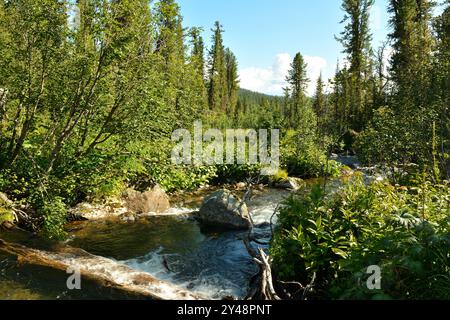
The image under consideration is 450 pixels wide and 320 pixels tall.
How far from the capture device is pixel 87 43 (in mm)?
8180

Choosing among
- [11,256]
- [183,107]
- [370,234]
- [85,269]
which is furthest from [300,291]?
[183,107]

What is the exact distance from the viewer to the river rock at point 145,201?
11.0 m

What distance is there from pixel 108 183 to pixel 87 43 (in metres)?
3.61

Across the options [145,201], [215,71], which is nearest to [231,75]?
[215,71]

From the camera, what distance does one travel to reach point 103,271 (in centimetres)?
621

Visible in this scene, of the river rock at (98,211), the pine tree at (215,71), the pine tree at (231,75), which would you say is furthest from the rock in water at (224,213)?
the pine tree at (231,75)

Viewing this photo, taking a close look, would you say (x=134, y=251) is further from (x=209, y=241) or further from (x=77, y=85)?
(x=77, y=85)

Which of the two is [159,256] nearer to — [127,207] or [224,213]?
[224,213]

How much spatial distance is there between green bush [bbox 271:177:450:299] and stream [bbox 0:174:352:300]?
1223mm

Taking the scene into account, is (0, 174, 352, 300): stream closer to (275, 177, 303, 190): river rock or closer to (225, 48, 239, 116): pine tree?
(275, 177, 303, 190): river rock

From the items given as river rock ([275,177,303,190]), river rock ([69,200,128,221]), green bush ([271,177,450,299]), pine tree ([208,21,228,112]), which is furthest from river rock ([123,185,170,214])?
pine tree ([208,21,228,112])

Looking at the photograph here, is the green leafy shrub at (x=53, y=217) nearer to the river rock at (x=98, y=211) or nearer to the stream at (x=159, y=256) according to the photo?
the stream at (x=159, y=256)

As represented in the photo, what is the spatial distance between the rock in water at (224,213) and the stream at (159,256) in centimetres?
34

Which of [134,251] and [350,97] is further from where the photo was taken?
[350,97]
